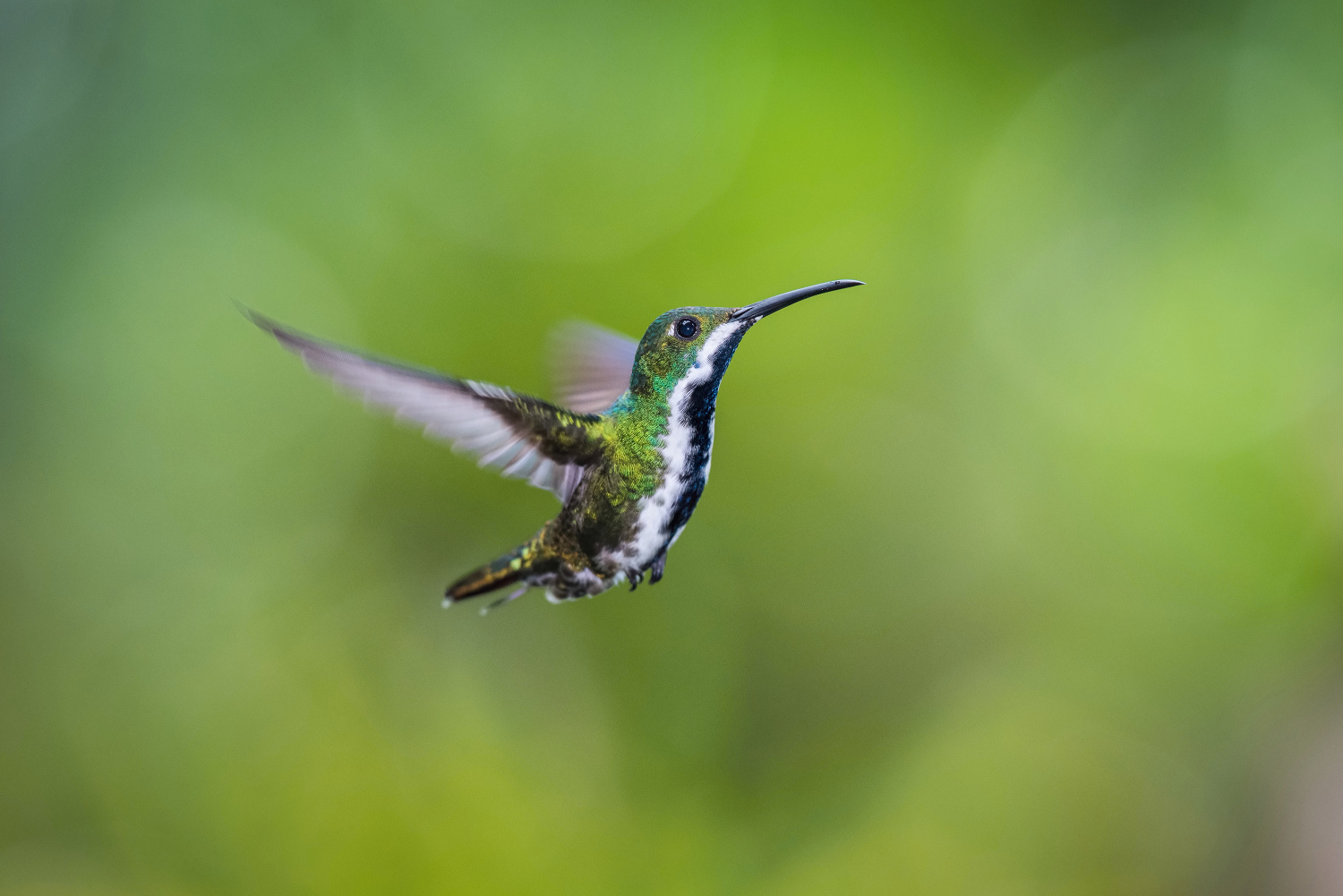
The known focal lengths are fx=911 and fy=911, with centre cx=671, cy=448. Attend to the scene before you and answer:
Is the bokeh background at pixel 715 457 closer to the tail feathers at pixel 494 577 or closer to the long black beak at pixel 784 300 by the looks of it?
the tail feathers at pixel 494 577

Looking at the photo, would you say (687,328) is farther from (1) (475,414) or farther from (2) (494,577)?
(2) (494,577)

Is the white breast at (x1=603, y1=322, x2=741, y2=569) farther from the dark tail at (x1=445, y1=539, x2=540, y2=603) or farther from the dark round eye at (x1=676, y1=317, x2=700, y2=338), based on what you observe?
the dark tail at (x1=445, y1=539, x2=540, y2=603)

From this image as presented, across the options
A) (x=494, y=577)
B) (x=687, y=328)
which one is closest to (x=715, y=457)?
(x=494, y=577)

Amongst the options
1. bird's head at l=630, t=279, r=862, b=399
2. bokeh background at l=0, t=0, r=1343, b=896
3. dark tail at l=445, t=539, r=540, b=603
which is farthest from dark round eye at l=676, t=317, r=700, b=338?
bokeh background at l=0, t=0, r=1343, b=896

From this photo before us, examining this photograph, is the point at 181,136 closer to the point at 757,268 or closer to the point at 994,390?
the point at 757,268

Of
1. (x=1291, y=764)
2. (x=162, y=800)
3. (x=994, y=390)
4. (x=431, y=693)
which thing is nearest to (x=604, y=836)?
(x=431, y=693)

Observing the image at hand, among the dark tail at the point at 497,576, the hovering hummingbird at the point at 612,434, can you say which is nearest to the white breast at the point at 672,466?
the hovering hummingbird at the point at 612,434
